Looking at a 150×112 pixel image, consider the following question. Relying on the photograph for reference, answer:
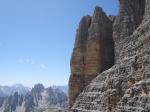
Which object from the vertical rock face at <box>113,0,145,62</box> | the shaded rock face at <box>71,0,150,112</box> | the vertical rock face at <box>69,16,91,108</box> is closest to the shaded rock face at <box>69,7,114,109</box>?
the vertical rock face at <box>69,16,91,108</box>

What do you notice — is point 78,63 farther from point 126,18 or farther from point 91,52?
point 126,18

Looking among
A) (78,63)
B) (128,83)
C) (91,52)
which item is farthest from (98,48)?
(128,83)

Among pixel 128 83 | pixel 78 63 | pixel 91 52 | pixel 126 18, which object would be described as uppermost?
pixel 126 18

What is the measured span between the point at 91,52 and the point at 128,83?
26.0 m

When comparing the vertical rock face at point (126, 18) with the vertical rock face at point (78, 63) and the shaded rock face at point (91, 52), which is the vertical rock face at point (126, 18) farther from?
the vertical rock face at point (78, 63)

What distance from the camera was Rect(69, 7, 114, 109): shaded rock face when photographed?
174 feet

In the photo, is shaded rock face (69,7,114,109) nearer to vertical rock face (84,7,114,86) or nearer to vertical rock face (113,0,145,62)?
vertical rock face (84,7,114,86)

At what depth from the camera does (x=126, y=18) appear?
47.5 meters

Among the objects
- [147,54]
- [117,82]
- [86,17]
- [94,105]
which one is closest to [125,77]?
[117,82]

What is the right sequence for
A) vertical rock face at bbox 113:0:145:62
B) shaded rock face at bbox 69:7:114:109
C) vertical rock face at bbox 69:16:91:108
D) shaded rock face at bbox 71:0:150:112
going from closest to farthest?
shaded rock face at bbox 71:0:150:112 < vertical rock face at bbox 113:0:145:62 < shaded rock face at bbox 69:7:114:109 < vertical rock face at bbox 69:16:91:108

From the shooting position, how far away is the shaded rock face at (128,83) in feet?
77.7

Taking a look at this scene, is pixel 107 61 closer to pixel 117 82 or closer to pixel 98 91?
pixel 98 91

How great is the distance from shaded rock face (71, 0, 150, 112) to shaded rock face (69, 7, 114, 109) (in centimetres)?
1144

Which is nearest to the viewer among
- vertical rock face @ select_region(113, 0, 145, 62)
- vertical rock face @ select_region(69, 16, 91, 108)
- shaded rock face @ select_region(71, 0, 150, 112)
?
shaded rock face @ select_region(71, 0, 150, 112)
